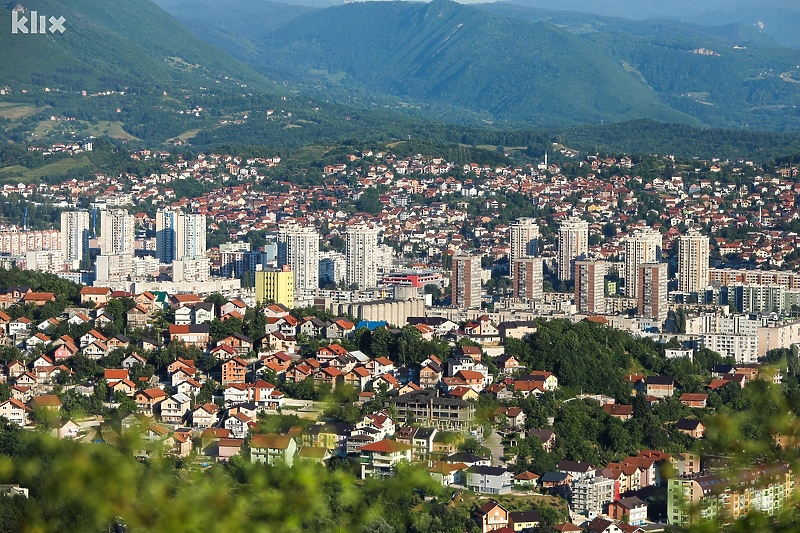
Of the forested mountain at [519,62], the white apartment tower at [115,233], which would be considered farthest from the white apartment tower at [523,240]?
the forested mountain at [519,62]

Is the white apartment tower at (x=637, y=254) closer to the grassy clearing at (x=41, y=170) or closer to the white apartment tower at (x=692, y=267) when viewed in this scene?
the white apartment tower at (x=692, y=267)

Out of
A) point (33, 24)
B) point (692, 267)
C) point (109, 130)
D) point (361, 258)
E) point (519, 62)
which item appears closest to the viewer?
point (692, 267)

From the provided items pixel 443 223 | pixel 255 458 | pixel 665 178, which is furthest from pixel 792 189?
pixel 255 458

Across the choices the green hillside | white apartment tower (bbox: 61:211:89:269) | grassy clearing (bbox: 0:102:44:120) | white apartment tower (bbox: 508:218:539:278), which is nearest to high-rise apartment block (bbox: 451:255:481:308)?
white apartment tower (bbox: 508:218:539:278)

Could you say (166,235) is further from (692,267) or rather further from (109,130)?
(109,130)

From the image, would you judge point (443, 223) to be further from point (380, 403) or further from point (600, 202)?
point (380, 403)

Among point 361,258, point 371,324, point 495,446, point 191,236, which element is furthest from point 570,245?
point 495,446

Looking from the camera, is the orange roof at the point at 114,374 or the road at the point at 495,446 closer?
the road at the point at 495,446
